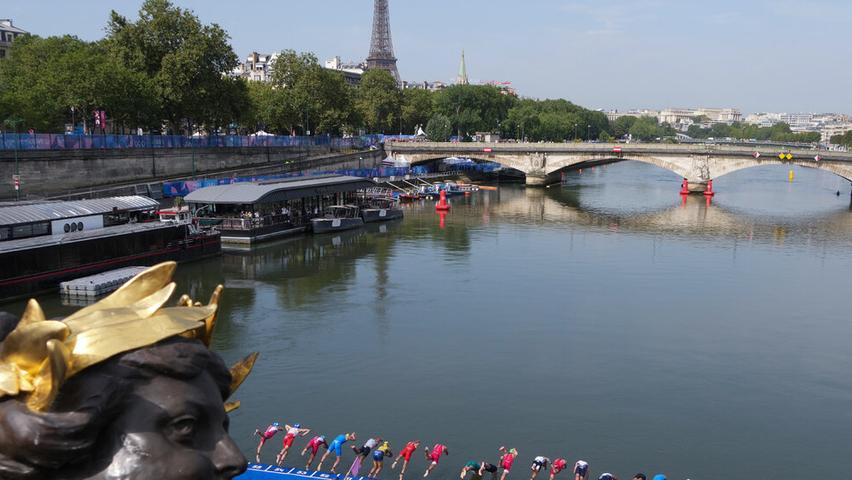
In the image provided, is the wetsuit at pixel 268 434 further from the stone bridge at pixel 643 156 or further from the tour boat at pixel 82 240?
the stone bridge at pixel 643 156

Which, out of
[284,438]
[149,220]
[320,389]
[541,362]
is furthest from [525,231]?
[284,438]

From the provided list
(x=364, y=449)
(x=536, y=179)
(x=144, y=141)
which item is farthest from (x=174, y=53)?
(x=364, y=449)

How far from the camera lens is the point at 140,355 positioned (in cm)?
404

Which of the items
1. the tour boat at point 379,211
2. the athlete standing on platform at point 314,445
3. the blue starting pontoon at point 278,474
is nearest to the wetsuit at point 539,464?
the blue starting pontoon at point 278,474

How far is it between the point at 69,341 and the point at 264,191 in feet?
146

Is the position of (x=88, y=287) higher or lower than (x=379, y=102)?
lower

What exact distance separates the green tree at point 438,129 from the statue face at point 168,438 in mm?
115896

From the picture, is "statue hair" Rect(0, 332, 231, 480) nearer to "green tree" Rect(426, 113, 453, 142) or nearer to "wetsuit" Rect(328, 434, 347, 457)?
"wetsuit" Rect(328, 434, 347, 457)

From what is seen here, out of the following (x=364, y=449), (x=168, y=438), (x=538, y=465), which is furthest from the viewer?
(x=364, y=449)

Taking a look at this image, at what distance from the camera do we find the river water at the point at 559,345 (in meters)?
19.1

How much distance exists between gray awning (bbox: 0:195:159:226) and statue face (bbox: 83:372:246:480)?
32652 mm

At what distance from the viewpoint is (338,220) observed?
53969mm

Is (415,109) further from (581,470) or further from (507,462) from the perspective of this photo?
(581,470)

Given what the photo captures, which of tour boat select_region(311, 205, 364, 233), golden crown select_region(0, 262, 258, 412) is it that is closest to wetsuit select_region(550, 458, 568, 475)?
golden crown select_region(0, 262, 258, 412)
